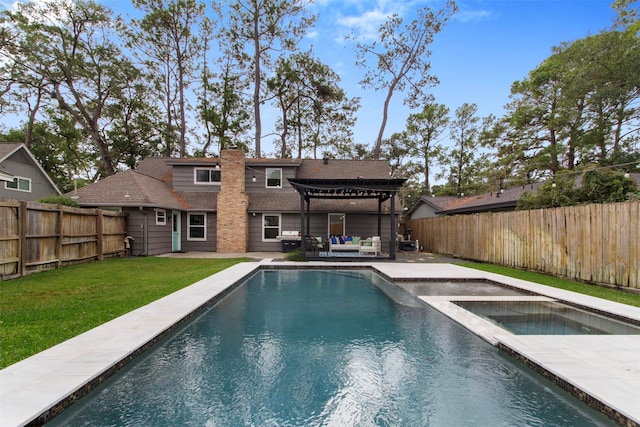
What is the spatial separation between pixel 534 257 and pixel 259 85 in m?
20.9

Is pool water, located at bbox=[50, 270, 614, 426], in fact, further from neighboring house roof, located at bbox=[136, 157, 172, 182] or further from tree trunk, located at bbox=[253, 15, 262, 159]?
tree trunk, located at bbox=[253, 15, 262, 159]

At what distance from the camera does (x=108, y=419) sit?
2.67 m

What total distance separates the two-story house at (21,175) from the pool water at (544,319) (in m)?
20.6

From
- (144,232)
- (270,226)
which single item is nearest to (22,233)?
(144,232)

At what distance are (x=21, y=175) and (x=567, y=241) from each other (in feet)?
81.1

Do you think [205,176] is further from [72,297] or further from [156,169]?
[72,297]

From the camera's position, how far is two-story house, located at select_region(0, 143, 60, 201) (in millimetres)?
15945

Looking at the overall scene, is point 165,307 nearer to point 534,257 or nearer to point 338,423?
point 338,423

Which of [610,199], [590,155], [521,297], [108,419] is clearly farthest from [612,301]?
[590,155]

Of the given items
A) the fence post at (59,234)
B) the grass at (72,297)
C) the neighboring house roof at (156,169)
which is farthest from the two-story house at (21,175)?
the grass at (72,297)

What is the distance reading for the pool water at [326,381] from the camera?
2754mm

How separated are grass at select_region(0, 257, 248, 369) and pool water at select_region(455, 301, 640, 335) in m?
6.24

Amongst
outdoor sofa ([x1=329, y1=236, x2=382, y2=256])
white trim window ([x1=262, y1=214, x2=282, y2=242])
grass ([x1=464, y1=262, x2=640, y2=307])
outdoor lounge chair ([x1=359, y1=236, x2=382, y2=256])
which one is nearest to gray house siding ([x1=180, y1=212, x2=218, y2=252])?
white trim window ([x1=262, y1=214, x2=282, y2=242])

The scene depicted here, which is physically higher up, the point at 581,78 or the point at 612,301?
the point at 581,78
